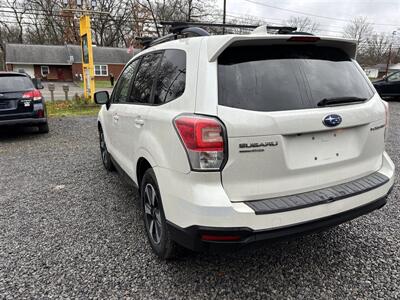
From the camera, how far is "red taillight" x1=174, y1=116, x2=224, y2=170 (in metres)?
1.85

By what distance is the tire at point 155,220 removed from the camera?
237 cm

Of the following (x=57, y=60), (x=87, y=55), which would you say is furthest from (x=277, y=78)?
(x=57, y=60)

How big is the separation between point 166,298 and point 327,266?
1.32 m

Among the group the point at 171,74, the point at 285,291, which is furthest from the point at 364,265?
the point at 171,74

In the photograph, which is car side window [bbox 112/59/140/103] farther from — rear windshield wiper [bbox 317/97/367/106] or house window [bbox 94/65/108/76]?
house window [bbox 94/65/108/76]

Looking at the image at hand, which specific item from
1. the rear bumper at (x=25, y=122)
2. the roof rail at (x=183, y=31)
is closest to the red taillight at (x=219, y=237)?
the roof rail at (x=183, y=31)

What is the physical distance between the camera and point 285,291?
223 cm

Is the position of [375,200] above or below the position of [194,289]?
above

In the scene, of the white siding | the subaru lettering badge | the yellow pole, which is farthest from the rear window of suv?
the white siding

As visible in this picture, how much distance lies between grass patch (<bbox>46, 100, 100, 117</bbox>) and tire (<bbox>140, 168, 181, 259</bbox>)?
9883 millimetres

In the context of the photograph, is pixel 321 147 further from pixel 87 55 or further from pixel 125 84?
pixel 87 55

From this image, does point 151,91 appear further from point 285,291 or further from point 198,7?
point 198,7

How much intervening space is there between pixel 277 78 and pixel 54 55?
50.3 meters

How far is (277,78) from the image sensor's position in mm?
2064
